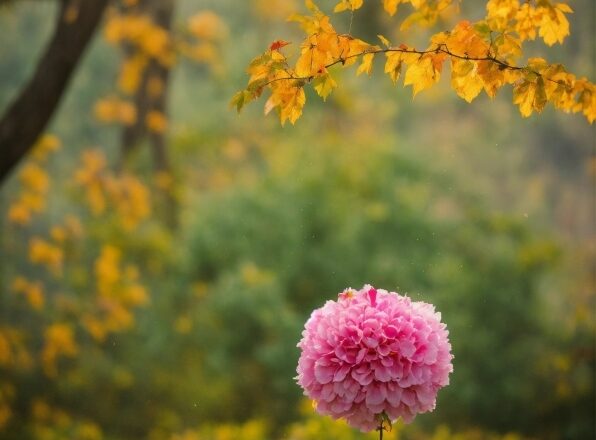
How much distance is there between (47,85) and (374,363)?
2406mm

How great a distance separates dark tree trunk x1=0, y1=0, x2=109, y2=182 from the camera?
398 centimetres

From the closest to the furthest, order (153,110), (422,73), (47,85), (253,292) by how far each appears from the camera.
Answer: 1. (422,73)
2. (47,85)
3. (253,292)
4. (153,110)

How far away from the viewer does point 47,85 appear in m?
4.04

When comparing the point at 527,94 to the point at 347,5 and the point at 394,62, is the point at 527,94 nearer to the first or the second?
the point at 394,62

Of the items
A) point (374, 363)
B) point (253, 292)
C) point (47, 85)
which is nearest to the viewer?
point (374, 363)

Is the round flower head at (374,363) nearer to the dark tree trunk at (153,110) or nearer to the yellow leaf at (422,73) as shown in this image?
the yellow leaf at (422,73)

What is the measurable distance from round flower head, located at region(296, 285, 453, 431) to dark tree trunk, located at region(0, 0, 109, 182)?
2.12 metres

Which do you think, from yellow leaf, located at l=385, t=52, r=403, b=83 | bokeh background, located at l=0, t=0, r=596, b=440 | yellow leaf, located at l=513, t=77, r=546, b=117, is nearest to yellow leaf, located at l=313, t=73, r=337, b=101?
yellow leaf, located at l=385, t=52, r=403, b=83

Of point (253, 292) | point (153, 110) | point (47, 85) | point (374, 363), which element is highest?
point (153, 110)

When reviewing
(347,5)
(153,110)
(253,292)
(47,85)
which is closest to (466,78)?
(347,5)

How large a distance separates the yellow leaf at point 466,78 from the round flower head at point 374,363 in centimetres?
67

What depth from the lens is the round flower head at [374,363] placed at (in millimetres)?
2396

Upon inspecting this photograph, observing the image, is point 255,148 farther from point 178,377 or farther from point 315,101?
point 178,377

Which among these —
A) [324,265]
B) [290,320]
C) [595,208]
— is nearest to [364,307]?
[290,320]
